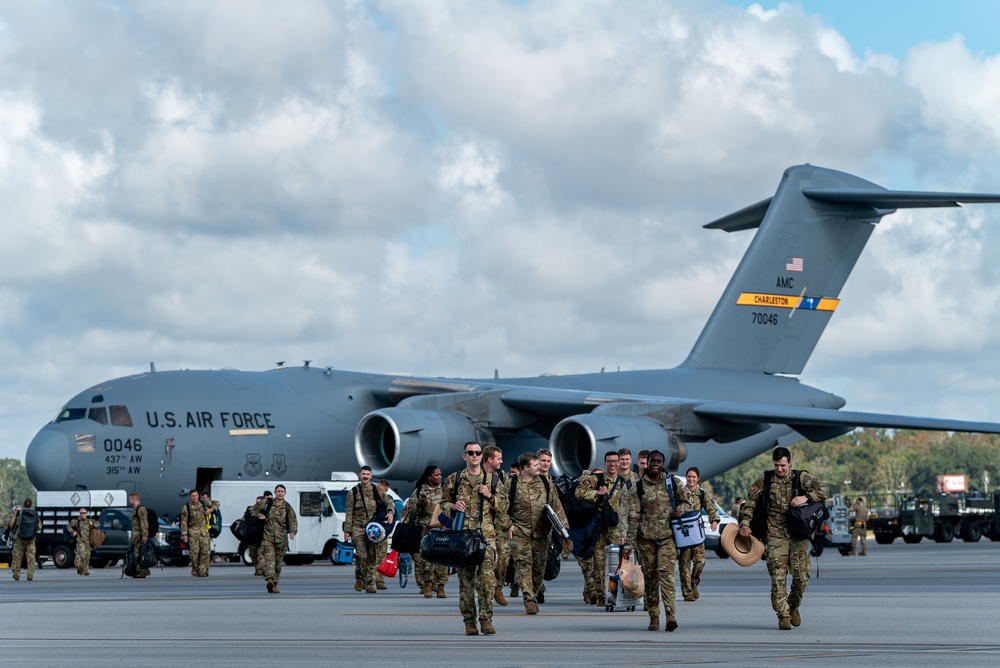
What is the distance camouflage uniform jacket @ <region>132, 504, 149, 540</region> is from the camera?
23764mm

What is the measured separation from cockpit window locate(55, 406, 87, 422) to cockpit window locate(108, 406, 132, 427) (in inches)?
22.6

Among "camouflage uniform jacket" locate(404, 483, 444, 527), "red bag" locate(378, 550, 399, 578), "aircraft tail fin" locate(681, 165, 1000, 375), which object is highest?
"aircraft tail fin" locate(681, 165, 1000, 375)

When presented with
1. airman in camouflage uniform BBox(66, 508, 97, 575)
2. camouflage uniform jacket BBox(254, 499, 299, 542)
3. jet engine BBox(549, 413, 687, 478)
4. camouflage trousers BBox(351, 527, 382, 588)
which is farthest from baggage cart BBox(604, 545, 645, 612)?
airman in camouflage uniform BBox(66, 508, 97, 575)

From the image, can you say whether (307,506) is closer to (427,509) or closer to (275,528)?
(275,528)

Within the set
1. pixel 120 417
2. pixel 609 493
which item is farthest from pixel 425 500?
pixel 120 417

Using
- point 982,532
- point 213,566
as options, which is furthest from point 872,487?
point 213,566

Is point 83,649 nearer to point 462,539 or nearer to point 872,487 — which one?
point 462,539

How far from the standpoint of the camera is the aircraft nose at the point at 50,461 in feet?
89.2

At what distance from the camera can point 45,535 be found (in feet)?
95.8

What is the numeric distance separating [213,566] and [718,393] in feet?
37.4

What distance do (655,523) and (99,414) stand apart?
1740cm

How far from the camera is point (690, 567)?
16.1 m

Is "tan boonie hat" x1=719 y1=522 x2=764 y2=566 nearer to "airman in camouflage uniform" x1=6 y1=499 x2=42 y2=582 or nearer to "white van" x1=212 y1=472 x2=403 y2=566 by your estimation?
"airman in camouflage uniform" x1=6 y1=499 x2=42 y2=582

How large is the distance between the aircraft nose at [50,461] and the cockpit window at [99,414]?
57cm
